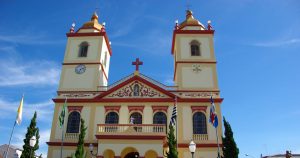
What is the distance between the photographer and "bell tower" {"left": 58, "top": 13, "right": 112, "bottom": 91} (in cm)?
2908

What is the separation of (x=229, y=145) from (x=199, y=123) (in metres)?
4.69

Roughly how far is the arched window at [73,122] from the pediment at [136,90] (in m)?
2.78

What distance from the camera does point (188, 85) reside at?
2836 cm

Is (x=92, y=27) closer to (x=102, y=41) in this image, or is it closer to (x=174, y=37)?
(x=102, y=41)

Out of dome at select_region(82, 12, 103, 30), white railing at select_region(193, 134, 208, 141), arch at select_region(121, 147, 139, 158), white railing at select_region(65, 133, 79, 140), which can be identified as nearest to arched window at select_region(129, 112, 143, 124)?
arch at select_region(121, 147, 139, 158)

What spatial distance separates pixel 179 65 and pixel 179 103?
422cm

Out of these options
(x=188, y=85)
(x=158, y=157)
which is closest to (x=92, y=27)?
(x=188, y=85)

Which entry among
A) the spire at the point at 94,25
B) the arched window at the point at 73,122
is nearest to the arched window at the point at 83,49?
the spire at the point at 94,25

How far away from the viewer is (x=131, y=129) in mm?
23516

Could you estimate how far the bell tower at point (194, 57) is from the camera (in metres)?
28.5

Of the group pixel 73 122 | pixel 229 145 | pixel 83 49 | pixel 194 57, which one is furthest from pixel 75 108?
pixel 229 145

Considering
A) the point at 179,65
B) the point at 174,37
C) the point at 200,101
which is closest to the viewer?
the point at 200,101

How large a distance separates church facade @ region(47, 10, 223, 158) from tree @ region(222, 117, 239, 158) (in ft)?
9.76

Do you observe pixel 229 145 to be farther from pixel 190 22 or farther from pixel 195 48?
pixel 190 22
